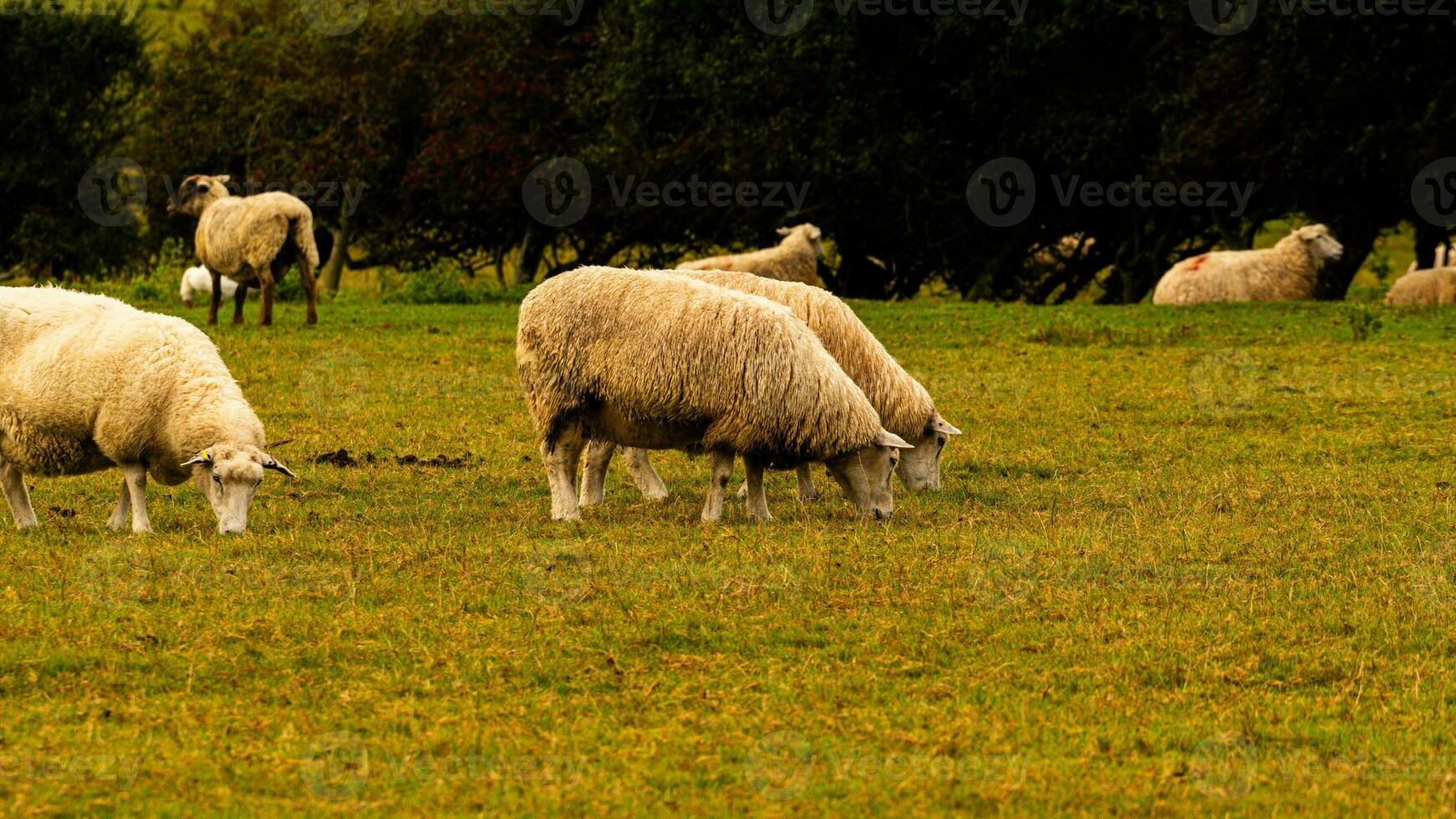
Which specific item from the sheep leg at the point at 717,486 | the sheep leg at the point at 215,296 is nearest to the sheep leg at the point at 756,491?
the sheep leg at the point at 717,486

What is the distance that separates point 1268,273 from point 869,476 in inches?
719

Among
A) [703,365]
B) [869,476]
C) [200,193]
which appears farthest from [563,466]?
[200,193]

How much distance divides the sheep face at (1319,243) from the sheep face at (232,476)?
21.2 m

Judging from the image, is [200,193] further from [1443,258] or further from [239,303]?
[1443,258]

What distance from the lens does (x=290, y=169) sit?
38125 mm

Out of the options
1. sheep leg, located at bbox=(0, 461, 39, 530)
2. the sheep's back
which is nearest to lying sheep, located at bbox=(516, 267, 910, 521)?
the sheep's back

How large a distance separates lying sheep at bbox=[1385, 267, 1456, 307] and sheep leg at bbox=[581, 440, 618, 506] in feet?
65.6

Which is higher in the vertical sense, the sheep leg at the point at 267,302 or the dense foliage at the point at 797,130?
the dense foliage at the point at 797,130

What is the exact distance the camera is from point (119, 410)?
393 inches

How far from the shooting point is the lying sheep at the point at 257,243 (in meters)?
20.9

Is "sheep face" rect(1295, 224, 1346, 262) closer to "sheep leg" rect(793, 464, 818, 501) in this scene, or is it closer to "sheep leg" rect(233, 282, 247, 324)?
"sheep leg" rect(233, 282, 247, 324)

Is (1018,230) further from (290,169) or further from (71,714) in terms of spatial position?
(71,714)
